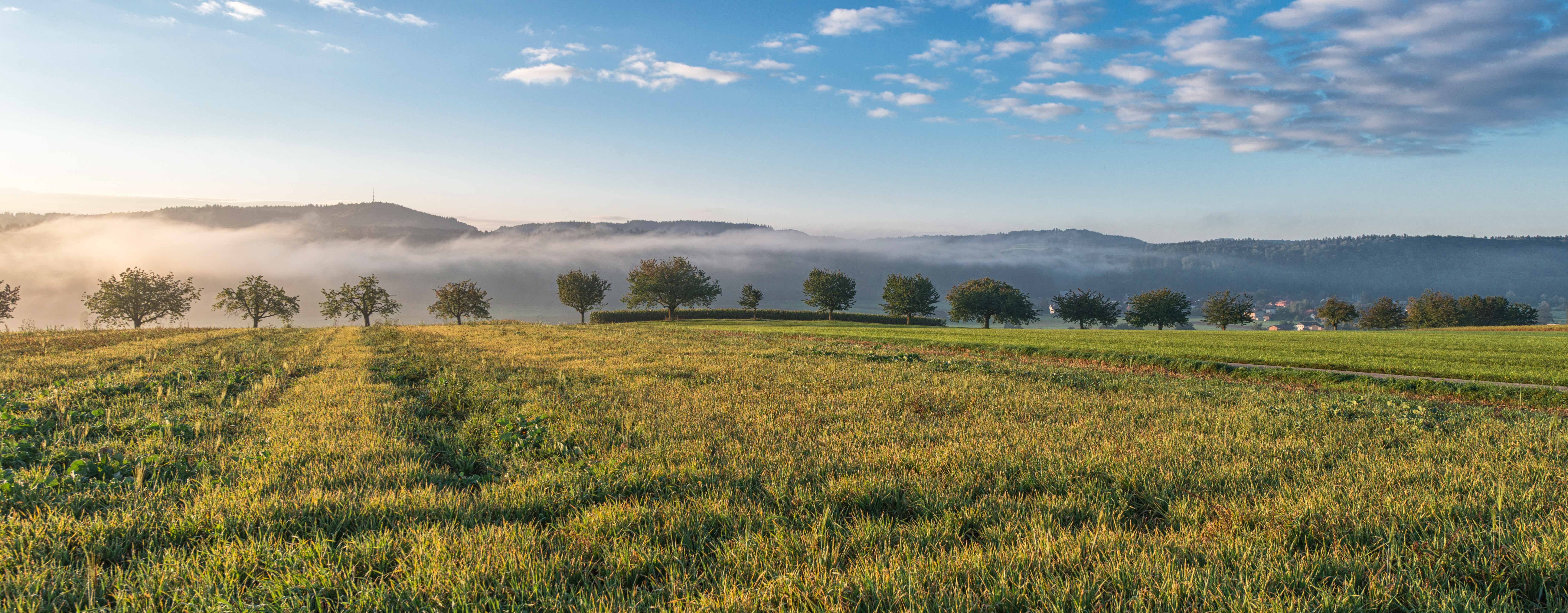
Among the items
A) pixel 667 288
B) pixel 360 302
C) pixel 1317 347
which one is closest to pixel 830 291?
pixel 667 288

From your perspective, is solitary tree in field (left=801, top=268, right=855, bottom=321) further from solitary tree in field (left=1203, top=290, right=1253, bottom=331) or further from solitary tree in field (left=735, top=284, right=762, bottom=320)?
solitary tree in field (left=1203, top=290, right=1253, bottom=331)

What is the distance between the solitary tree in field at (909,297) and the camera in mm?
110875

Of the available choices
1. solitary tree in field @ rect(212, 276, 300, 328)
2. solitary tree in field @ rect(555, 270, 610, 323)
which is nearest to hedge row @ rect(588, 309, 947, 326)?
solitary tree in field @ rect(555, 270, 610, 323)

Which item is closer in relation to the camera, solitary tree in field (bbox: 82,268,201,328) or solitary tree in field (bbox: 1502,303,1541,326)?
solitary tree in field (bbox: 82,268,201,328)

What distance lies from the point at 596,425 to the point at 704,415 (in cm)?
164

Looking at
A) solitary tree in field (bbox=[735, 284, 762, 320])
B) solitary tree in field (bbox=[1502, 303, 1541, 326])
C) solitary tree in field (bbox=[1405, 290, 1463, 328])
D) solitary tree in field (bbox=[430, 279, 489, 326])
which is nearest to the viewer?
solitary tree in field (bbox=[430, 279, 489, 326])

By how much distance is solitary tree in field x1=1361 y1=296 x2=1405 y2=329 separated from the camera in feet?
411

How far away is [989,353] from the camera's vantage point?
31891 mm

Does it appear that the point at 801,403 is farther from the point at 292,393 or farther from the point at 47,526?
the point at 292,393

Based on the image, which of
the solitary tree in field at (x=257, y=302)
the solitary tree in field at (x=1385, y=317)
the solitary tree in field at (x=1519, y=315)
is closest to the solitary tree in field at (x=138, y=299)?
the solitary tree in field at (x=257, y=302)

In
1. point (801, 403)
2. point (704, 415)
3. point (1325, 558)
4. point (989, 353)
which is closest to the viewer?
point (1325, 558)

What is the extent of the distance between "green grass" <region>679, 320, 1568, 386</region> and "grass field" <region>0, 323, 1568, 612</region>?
1513cm

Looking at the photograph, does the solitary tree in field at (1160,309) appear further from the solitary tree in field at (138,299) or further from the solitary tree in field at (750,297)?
the solitary tree in field at (138,299)

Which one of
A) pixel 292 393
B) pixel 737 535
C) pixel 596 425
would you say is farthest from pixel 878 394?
pixel 292 393
